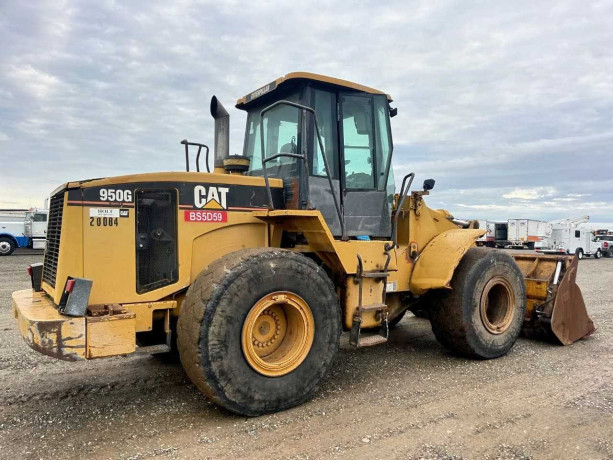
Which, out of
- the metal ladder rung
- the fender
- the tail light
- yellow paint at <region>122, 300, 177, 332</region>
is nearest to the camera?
the tail light

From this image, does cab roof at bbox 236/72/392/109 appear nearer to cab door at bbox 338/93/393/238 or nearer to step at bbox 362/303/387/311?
cab door at bbox 338/93/393/238

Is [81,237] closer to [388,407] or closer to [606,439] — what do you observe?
[388,407]

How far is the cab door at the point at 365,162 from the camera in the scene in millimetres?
5402

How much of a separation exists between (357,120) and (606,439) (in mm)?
3736

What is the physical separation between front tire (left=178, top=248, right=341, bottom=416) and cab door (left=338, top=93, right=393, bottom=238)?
1219 millimetres

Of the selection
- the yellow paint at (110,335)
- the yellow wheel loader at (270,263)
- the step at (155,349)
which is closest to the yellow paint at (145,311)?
the yellow wheel loader at (270,263)

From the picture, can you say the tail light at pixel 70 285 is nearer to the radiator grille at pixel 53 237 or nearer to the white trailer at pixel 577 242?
the radiator grille at pixel 53 237

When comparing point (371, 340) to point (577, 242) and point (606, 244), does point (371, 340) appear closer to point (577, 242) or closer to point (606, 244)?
point (577, 242)

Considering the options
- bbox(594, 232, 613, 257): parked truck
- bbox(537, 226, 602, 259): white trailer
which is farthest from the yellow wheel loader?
bbox(594, 232, 613, 257): parked truck

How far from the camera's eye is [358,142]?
5520 mm

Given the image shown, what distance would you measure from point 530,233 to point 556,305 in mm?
31145

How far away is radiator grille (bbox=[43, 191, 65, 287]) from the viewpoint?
4.28 m

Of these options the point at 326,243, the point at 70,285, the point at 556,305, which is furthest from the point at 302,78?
the point at 556,305

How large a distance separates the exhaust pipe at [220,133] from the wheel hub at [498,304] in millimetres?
3465
